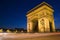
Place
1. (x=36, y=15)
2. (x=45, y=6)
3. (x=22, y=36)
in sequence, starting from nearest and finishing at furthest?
(x=22, y=36), (x=45, y=6), (x=36, y=15)

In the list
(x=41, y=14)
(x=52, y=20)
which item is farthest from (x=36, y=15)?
(x=52, y=20)

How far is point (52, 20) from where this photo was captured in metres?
15.0

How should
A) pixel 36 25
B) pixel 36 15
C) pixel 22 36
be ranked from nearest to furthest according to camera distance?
→ 1. pixel 22 36
2. pixel 36 15
3. pixel 36 25

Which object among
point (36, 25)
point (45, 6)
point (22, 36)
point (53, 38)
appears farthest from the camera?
point (36, 25)

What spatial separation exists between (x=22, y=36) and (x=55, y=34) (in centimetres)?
42

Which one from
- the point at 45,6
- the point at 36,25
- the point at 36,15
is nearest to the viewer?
the point at 45,6

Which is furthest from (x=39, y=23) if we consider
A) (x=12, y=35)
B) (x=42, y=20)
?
(x=12, y=35)

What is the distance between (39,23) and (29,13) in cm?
228

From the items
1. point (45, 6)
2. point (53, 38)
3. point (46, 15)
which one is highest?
point (45, 6)

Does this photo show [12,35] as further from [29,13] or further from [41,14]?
[29,13]

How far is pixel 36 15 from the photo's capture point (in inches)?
561

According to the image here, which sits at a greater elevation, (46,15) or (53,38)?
(46,15)

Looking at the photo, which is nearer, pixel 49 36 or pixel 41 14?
pixel 49 36

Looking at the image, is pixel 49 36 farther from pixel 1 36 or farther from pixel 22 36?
pixel 1 36
